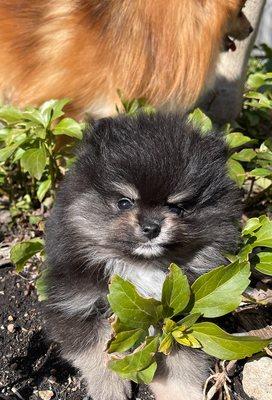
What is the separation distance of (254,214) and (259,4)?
101cm

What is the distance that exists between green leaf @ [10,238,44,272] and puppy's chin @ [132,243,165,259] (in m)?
0.57

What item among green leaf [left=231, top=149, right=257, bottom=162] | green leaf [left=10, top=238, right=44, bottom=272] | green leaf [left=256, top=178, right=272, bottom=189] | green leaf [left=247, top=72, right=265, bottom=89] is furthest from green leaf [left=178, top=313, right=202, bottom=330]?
green leaf [left=247, top=72, right=265, bottom=89]

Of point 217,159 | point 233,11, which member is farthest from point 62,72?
point 217,159

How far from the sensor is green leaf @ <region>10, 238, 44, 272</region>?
196cm

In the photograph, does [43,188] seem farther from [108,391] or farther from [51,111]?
[108,391]

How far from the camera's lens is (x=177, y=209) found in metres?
1.54

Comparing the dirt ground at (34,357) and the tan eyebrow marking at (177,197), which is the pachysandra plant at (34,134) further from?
the tan eyebrow marking at (177,197)

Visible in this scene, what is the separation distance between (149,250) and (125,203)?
0.13 m

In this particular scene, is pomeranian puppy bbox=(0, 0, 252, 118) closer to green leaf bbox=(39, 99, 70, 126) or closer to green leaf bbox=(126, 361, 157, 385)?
green leaf bbox=(39, 99, 70, 126)

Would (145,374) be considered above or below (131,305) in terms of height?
below

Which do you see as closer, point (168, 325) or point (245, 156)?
point (168, 325)

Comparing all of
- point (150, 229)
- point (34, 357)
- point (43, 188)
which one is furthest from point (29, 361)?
point (150, 229)

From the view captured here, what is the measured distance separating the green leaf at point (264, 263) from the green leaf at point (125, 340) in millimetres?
439

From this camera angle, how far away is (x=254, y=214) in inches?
101
